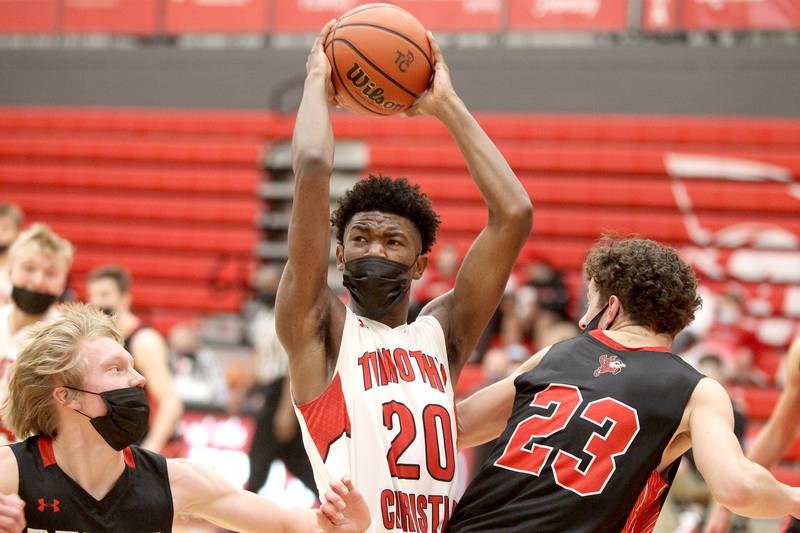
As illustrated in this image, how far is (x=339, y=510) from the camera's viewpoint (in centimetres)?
269

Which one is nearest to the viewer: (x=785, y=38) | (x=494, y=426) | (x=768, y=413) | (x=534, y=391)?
(x=534, y=391)

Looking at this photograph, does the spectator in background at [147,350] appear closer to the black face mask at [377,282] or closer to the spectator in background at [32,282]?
the spectator in background at [32,282]

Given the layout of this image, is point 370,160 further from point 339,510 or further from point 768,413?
point 339,510

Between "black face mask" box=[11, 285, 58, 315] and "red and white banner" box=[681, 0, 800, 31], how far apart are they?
25.2 feet

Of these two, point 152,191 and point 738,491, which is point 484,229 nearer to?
point 738,491

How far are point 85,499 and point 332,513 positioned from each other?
0.76 meters

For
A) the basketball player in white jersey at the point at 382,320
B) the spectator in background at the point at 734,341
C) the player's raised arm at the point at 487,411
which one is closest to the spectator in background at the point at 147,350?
the basketball player in white jersey at the point at 382,320

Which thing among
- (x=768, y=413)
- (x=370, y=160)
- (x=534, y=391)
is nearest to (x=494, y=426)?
(x=534, y=391)

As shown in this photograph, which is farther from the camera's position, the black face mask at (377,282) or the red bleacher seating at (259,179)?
the red bleacher seating at (259,179)

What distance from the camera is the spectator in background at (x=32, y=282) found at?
4875 millimetres

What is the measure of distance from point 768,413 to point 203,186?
721cm

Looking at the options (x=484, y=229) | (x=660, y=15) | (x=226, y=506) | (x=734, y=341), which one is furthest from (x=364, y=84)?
(x=660, y=15)

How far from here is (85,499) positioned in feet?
9.57

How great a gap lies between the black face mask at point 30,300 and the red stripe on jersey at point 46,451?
202 cm
